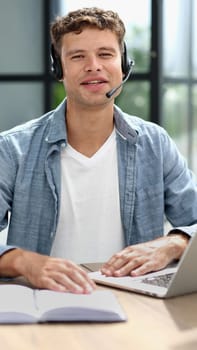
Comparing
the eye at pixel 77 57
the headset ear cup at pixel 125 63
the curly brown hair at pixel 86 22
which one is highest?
the curly brown hair at pixel 86 22

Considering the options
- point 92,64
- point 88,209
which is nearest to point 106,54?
point 92,64

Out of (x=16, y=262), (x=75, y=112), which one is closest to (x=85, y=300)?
(x=16, y=262)

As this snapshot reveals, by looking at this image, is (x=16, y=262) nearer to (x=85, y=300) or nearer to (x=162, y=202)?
(x=85, y=300)

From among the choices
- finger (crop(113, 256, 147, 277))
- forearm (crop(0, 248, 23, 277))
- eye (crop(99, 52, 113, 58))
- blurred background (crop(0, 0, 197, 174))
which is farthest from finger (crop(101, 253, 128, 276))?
blurred background (crop(0, 0, 197, 174))

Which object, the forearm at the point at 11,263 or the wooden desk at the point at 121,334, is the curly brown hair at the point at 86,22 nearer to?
the forearm at the point at 11,263

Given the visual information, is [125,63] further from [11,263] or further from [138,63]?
[138,63]

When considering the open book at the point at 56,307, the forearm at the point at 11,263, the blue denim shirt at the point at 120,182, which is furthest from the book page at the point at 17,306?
the blue denim shirt at the point at 120,182

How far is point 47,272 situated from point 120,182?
1.76ft

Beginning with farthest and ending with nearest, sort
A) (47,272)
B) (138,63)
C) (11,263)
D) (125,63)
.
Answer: (138,63), (125,63), (11,263), (47,272)

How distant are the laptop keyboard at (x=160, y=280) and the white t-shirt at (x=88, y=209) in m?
0.42

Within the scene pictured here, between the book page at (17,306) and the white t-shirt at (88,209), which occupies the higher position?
the book page at (17,306)

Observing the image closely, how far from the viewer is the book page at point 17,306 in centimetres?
124

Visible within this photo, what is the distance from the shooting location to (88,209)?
6.40ft

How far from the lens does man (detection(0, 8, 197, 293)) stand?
1904 mm
